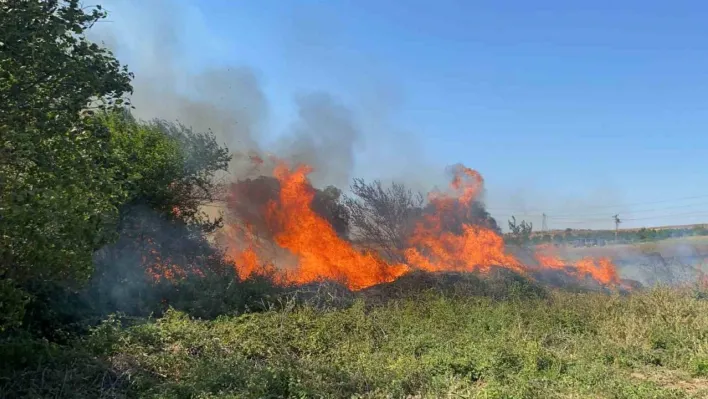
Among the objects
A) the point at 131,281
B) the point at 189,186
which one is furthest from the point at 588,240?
the point at 131,281

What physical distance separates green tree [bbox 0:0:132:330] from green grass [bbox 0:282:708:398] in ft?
6.87

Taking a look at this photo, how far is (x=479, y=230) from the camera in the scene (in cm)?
2812

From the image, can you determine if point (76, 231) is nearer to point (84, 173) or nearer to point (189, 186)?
point (84, 173)

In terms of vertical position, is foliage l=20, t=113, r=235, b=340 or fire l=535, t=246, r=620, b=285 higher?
foliage l=20, t=113, r=235, b=340

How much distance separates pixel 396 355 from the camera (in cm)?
995

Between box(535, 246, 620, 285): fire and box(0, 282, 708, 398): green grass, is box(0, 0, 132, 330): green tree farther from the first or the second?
box(535, 246, 620, 285): fire

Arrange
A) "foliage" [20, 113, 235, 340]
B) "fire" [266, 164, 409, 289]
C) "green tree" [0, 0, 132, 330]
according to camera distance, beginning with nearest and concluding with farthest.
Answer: "green tree" [0, 0, 132, 330] < "foliage" [20, 113, 235, 340] < "fire" [266, 164, 409, 289]

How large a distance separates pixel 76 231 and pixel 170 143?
11.8 metres

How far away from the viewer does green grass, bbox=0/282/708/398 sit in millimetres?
A: 7426

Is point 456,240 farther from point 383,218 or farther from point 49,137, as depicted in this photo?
point 49,137

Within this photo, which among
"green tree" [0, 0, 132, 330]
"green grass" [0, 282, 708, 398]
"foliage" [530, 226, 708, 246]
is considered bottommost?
"green grass" [0, 282, 708, 398]

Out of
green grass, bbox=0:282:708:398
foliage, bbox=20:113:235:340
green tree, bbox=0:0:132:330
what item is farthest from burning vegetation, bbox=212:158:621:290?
green tree, bbox=0:0:132:330

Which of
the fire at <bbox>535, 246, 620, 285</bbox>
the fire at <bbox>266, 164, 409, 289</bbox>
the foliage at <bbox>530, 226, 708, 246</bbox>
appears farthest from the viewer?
the foliage at <bbox>530, 226, 708, 246</bbox>

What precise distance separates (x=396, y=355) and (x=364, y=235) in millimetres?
19925
